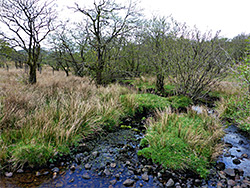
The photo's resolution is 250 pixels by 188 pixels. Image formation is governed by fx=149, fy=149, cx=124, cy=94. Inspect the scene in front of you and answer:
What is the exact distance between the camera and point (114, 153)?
3959 millimetres

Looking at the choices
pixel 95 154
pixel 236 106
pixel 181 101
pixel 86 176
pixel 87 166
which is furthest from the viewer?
pixel 181 101

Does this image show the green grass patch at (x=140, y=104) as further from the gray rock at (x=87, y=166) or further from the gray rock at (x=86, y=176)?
the gray rock at (x=86, y=176)

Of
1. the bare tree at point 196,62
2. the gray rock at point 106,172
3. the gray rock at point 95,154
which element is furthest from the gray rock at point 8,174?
the bare tree at point 196,62

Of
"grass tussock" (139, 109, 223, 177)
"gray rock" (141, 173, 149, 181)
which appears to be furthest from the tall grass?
"gray rock" (141, 173, 149, 181)

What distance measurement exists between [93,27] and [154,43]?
393 centimetres

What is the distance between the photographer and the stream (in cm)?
292

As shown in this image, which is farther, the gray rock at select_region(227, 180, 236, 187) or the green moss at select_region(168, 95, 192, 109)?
the green moss at select_region(168, 95, 192, 109)

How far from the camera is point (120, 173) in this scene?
10.7ft

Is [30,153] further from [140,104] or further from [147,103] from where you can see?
[147,103]

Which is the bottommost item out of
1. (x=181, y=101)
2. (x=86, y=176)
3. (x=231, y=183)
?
(x=86, y=176)

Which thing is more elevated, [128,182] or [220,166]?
[220,166]

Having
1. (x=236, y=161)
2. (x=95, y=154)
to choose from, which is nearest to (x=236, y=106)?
(x=236, y=161)

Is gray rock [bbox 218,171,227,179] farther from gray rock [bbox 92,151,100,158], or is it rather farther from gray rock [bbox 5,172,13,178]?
gray rock [bbox 5,172,13,178]

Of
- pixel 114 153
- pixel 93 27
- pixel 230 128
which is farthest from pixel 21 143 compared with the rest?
pixel 93 27
